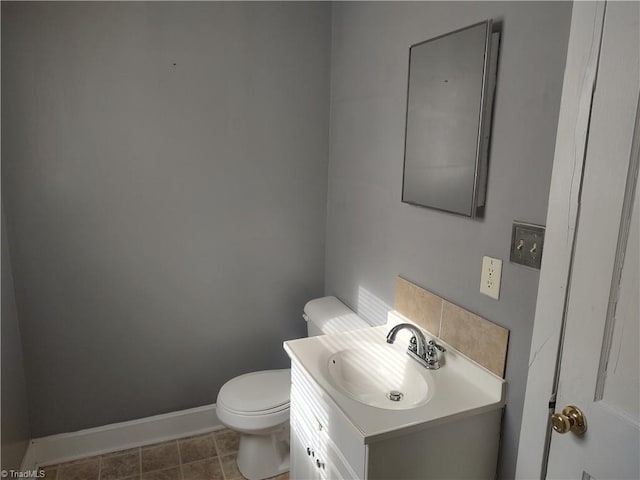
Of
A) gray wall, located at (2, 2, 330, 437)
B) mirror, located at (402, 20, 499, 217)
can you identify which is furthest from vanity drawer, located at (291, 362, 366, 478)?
gray wall, located at (2, 2, 330, 437)

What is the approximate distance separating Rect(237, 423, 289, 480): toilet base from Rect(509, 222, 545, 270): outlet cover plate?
54.3 inches

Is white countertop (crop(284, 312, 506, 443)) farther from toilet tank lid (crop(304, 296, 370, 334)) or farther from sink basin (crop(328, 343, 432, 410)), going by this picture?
toilet tank lid (crop(304, 296, 370, 334))

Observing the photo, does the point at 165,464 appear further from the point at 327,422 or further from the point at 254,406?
the point at 327,422

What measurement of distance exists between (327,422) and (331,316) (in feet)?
2.63

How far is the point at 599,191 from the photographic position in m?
1.01

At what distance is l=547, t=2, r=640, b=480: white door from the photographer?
939 millimetres

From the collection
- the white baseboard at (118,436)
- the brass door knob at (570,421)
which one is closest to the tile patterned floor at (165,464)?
the white baseboard at (118,436)

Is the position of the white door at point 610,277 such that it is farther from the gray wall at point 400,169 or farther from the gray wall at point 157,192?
the gray wall at point 157,192

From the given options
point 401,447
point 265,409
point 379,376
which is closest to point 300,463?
point 265,409

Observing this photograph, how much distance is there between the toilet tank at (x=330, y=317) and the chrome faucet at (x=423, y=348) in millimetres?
488

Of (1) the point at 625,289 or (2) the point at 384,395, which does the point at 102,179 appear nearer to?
(2) the point at 384,395

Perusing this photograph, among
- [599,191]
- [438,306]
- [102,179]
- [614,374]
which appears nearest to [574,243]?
[599,191]

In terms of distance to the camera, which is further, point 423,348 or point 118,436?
point 118,436

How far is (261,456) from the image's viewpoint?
2.19m
